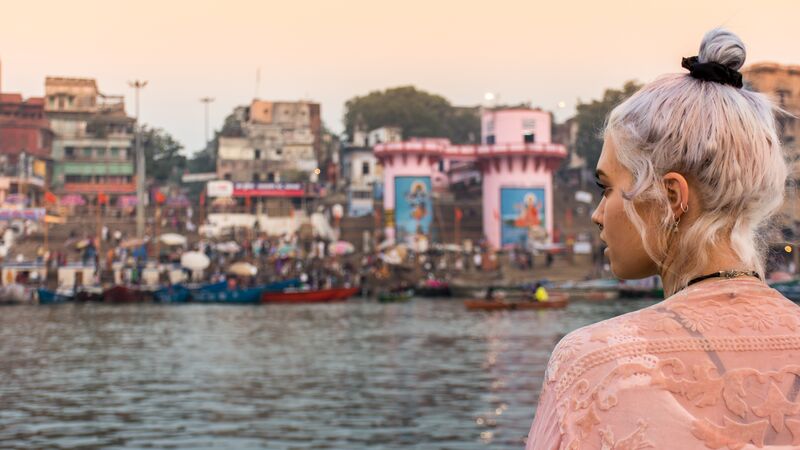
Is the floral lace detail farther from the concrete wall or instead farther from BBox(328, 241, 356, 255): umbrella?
the concrete wall

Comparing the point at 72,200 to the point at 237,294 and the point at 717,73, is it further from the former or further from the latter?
the point at 717,73

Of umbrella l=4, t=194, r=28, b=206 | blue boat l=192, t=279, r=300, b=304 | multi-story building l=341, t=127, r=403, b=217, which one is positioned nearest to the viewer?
blue boat l=192, t=279, r=300, b=304

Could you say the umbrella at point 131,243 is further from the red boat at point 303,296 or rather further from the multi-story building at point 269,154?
the red boat at point 303,296

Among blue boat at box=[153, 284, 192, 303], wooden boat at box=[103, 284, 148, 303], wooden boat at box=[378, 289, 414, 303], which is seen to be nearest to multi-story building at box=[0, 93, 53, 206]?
wooden boat at box=[103, 284, 148, 303]

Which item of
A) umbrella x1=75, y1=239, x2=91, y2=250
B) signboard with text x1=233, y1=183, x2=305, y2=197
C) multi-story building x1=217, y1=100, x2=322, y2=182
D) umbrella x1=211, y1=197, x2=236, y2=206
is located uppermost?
multi-story building x1=217, y1=100, x2=322, y2=182

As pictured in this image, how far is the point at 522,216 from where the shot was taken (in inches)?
2847

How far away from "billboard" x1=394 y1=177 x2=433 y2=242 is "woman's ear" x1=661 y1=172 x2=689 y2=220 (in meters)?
69.1

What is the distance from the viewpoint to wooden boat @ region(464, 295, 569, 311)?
50.9 m

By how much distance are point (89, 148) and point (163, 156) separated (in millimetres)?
16688

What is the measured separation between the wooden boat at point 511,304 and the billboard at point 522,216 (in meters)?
19.8

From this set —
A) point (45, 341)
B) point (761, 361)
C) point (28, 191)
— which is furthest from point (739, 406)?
point (28, 191)

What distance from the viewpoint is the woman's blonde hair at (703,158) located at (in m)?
1.88

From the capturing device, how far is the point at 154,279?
68.8 metres

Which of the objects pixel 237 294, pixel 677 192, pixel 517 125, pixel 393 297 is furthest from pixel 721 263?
pixel 517 125
